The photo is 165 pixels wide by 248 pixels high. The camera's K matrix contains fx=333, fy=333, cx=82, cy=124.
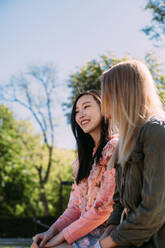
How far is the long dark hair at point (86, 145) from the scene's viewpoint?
2.79 metres

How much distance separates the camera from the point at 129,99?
1807mm

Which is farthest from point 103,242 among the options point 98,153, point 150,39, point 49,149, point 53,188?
point 53,188

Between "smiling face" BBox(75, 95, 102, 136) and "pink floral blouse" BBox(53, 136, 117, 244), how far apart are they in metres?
0.20

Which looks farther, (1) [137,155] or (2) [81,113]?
(2) [81,113]

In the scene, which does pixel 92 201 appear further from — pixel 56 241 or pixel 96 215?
pixel 56 241

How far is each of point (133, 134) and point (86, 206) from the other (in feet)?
3.58

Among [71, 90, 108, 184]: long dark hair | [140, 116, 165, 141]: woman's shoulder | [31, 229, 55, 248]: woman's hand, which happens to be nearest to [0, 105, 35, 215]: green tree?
[71, 90, 108, 184]: long dark hair

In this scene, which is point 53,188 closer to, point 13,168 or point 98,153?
point 13,168

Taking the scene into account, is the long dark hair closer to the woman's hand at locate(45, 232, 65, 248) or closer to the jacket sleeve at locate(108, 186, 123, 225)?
the woman's hand at locate(45, 232, 65, 248)

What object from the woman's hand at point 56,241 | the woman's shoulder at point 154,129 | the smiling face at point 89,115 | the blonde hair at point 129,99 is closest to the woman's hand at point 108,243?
the blonde hair at point 129,99

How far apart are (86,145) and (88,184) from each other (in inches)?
17.5

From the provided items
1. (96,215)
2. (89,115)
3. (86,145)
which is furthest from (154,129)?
(86,145)

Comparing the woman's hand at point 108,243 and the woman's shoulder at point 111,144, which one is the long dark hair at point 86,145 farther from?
the woman's hand at point 108,243

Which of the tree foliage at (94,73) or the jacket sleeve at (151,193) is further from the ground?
the tree foliage at (94,73)
